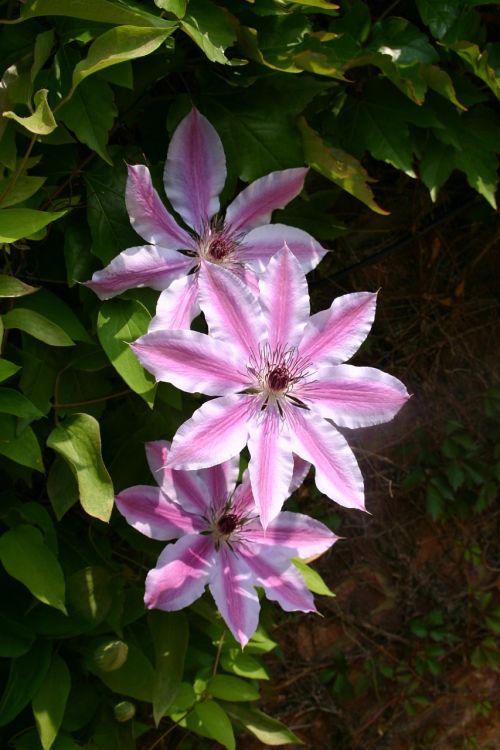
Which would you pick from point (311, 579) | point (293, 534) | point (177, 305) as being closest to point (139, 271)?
point (177, 305)

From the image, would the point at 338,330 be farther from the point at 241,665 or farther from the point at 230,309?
the point at 241,665

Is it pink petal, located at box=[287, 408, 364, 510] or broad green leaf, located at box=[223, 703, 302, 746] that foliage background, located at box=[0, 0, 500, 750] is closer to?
broad green leaf, located at box=[223, 703, 302, 746]

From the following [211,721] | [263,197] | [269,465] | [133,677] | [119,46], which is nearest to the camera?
[119,46]

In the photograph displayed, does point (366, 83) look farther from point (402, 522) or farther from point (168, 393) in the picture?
point (402, 522)

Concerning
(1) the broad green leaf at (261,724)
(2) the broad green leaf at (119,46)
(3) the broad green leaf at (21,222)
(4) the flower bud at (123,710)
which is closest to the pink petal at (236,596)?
(4) the flower bud at (123,710)

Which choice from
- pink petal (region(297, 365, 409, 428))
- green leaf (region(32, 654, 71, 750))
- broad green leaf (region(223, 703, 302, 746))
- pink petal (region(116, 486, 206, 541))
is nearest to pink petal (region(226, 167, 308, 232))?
pink petal (region(297, 365, 409, 428))

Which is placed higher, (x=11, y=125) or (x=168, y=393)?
(x=11, y=125)

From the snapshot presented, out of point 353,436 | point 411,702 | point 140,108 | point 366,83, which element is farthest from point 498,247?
point 411,702
